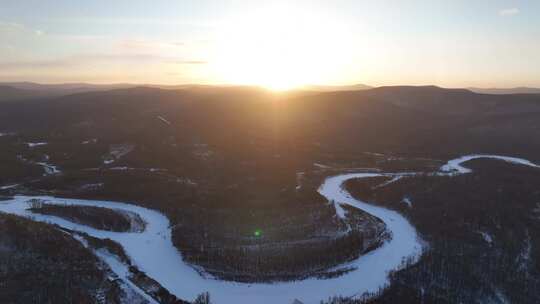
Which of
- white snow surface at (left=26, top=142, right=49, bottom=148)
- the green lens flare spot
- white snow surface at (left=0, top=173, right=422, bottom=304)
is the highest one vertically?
white snow surface at (left=26, top=142, right=49, bottom=148)

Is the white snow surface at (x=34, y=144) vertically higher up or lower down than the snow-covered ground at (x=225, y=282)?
higher up

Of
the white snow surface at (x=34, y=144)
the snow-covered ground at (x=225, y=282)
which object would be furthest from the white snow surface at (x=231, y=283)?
the white snow surface at (x=34, y=144)

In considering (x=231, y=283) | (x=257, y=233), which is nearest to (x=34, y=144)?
(x=257, y=233)

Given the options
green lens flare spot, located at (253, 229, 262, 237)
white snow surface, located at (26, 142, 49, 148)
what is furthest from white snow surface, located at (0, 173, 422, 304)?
white snow surface, located at (26, 142, 49, 148)

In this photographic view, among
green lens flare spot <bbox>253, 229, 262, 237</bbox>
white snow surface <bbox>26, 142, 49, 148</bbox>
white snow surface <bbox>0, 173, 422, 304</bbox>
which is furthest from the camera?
white snow surface <bbox>26, 142, 49, 148</bbox>

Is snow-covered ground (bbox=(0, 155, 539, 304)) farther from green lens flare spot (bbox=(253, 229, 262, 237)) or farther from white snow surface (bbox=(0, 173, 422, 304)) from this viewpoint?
green lens flare spot (bbox=(253, 229, 262, 237))

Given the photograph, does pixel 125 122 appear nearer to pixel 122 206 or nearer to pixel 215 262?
pixel 122 206

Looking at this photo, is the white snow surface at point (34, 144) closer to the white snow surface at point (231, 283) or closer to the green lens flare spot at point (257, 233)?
the white snow surface at point (231, 283)

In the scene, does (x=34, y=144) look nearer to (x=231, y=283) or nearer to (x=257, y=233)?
(x=257, y=233)
